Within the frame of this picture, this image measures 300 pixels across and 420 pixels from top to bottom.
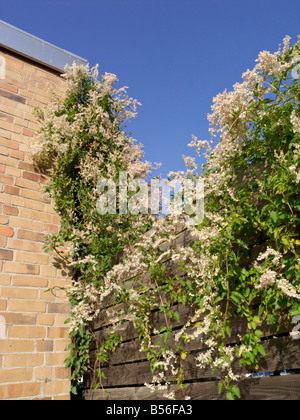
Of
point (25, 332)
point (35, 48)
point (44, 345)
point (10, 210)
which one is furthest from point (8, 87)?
point (44, 345)

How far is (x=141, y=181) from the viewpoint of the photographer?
11.0ft

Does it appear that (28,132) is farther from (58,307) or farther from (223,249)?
(223,249)

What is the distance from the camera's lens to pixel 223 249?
1.81 metres

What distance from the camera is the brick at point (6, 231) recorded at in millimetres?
3072

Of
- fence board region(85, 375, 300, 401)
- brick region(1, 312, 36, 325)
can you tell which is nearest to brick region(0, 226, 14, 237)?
brick region(1, 312, 36, 325)

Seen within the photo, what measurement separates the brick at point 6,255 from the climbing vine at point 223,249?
0.35 metres

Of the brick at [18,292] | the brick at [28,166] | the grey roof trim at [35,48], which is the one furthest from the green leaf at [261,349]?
the grey roof trim at [35,48]

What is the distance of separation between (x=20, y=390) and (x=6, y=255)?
1100mm

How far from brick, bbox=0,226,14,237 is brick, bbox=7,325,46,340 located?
79cm

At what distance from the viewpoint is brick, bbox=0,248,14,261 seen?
9.86ft

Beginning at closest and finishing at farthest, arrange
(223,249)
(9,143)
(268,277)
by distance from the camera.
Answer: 1. (268,277)
2. (223,249)
3. (9,143)

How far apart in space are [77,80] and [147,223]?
206cm
